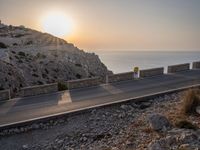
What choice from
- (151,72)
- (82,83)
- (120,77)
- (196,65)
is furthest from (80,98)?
(196,65)

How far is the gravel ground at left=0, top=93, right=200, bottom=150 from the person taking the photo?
13.1m

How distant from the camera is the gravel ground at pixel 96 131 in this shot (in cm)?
1309

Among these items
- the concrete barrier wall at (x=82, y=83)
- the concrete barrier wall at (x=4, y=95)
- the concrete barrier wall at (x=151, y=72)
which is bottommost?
the concrete barrier wall at (x=4, y=95)

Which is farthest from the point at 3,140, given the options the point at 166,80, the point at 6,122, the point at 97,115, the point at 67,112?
the point at 166,80

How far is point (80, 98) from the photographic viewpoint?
2111 centimetres

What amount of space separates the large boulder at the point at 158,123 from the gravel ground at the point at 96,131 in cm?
26

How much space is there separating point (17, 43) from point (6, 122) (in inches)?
1709

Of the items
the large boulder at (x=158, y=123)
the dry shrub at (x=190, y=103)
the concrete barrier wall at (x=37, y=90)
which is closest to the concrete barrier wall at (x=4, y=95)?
the concrete barrier wall at (x=37, y=90)

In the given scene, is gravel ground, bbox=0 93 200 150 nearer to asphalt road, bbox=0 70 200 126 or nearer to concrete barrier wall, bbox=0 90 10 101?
asphalt road, bbox=0 70 200 126

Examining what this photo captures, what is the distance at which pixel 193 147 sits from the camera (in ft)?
33.4

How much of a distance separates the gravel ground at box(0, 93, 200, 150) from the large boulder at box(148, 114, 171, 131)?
26 cm

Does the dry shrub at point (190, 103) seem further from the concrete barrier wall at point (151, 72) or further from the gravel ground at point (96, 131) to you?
the concrete barrier wall at point (151, 72)

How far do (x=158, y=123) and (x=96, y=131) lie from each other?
332 cm

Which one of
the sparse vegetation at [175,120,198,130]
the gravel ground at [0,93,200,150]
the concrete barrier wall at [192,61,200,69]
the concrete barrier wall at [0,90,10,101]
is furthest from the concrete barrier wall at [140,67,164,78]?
the sparse vegetation at [175,120,198,130]
